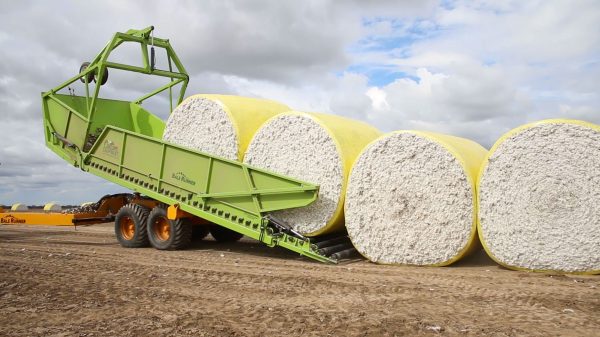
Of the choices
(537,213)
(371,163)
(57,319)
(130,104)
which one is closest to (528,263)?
(537,213)

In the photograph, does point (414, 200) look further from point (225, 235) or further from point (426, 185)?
point (225, 235)

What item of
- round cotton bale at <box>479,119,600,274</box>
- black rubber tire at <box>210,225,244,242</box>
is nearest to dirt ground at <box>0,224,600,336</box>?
round cotton bale at <box>479,119,600,274</box>

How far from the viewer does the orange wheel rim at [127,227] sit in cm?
1203

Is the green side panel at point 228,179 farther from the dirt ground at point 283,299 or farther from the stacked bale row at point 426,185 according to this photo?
the dirt ground at point 283,299

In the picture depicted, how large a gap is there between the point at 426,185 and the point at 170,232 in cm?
556

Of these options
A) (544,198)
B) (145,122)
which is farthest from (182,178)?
(544,198)

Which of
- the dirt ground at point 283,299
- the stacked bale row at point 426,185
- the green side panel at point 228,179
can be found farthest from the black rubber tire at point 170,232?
the stacked bale row at point 426,185

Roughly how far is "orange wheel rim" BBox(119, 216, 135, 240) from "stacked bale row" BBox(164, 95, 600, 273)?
2.85 m

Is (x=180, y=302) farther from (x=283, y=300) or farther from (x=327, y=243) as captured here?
(x=327, y=243)

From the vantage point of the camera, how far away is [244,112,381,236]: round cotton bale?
9.41 metres

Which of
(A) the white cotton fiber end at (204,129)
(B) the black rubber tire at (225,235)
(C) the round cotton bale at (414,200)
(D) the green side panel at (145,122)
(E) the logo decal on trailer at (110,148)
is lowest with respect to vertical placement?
(B) the black rubber tire at (225,235)

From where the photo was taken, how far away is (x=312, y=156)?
9.59m

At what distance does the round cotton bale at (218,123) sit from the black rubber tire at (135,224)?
5.74 feet

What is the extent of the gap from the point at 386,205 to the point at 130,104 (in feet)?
27.3
